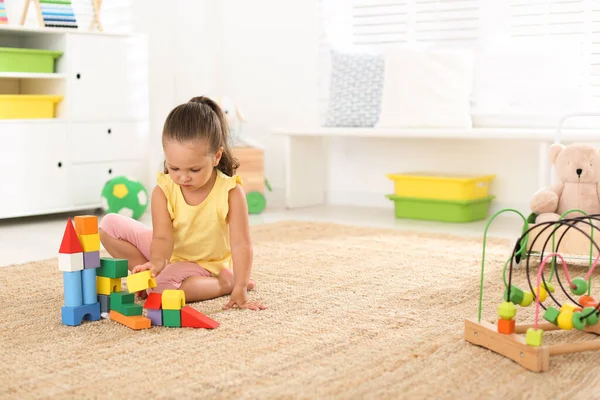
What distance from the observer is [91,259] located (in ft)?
5.80

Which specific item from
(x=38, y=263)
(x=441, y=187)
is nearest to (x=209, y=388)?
(x=38, y=263)

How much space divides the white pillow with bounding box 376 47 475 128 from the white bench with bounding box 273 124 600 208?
0.16m

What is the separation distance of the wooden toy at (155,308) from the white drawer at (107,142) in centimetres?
202

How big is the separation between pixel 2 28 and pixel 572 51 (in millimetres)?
2425

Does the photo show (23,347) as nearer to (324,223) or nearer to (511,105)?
(324,223)

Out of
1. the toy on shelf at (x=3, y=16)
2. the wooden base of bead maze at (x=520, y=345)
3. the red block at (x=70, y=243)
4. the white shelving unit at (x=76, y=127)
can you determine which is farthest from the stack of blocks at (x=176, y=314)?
the toy on shelf at (x=3, y=16)

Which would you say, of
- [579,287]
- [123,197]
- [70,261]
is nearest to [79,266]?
[70,261]

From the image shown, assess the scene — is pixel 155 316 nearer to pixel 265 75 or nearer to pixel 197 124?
pixel 197 124

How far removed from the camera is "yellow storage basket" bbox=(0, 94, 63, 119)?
3422mm

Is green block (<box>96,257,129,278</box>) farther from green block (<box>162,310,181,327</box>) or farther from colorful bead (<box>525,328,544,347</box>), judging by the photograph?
colorful bead (<box>525,328,544,347</box>)

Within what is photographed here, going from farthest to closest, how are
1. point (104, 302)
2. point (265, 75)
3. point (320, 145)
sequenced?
point (265, 75)
point (320, 145)
point (104, 302)

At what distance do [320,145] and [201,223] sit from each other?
2.36m

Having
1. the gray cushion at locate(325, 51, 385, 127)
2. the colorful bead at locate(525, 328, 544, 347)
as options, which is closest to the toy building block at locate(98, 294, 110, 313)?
the colorful bead at locate(525, 328, 544, 347)

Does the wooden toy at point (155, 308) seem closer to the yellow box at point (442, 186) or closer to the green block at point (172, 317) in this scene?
the green block at point (172, 317)
